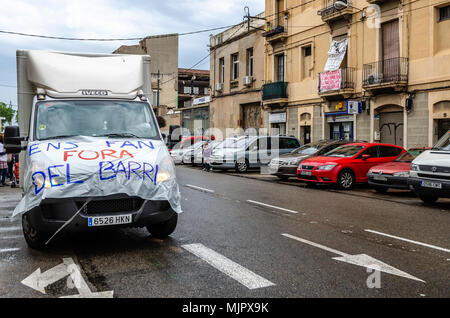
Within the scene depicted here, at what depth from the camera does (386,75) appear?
20984 mm

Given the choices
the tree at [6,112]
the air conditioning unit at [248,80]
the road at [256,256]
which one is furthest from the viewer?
the tree at [6,112]

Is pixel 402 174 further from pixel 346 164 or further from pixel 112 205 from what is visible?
pixel 112 205

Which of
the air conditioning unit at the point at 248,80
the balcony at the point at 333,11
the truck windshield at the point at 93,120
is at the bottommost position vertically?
the truck windshield at the point at 93,120

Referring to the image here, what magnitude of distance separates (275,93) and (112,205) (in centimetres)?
2403

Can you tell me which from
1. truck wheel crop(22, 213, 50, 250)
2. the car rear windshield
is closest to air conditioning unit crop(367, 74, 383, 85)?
the car rear windshield

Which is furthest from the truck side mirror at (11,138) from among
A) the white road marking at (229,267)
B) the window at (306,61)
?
the window at (306,61)

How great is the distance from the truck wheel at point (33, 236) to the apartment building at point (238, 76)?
25.8 meters

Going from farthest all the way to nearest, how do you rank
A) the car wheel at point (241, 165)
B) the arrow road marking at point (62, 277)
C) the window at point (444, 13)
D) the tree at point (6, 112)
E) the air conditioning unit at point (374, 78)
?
the tree at point (6, 112)
the air conditioning unit at point (374, 78)
the car wheel at point (241, 165)
the window at point (444, 13)
the arrow road marking at point (62, 277)

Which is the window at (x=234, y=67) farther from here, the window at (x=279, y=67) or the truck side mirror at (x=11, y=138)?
the truck side mirror at (x=11, y=138)

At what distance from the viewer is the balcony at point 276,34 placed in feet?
93.1

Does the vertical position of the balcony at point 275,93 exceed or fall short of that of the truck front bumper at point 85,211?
it exceeds it

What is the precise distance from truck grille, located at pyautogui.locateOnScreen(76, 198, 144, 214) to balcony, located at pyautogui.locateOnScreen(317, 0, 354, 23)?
19.3 m
